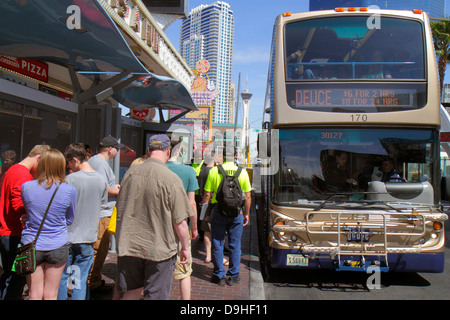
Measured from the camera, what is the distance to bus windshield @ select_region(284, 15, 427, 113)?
5.03 meters

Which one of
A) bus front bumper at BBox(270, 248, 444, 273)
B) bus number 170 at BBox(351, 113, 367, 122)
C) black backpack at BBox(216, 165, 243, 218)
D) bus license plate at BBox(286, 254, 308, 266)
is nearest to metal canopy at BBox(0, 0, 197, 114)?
black backpack at BBox(216, 165, 243, 218)

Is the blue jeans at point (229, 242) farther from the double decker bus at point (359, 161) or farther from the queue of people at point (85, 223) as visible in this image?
the queue of people at point (85, 223)

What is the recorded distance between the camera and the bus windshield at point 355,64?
198 inches

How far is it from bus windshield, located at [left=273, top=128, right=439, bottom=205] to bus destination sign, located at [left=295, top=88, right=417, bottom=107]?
391 millimetres

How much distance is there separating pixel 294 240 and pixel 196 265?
180cm

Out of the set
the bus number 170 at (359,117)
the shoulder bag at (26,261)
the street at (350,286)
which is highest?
the bus number 170 at (359,117)

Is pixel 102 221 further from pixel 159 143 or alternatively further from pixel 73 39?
pixel 73 39

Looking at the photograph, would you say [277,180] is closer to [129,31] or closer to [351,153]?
[351,153]

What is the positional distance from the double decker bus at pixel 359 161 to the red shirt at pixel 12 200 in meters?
3.22

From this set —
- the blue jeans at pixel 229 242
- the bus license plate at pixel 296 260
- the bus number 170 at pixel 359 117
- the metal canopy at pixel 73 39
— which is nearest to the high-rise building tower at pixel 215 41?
the metal canopy at pixel 73 39

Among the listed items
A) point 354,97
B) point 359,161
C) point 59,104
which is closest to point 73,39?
point 59,104

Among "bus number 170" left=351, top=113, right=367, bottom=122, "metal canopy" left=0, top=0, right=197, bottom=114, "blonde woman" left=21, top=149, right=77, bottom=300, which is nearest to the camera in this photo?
"blonde woman" left=21, top=149, right=77, bottom=300

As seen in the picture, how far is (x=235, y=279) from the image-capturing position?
4898 millimetres

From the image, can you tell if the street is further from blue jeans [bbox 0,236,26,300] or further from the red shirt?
the red shirt
